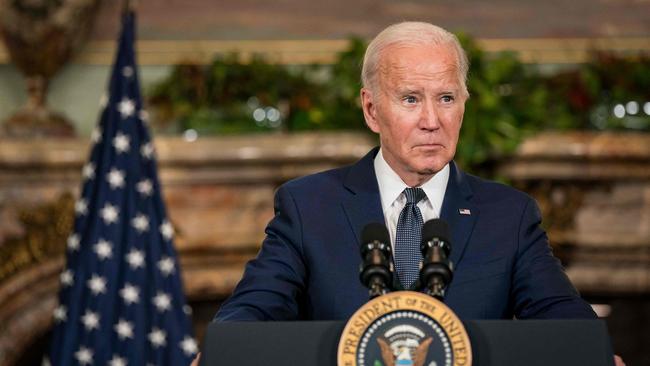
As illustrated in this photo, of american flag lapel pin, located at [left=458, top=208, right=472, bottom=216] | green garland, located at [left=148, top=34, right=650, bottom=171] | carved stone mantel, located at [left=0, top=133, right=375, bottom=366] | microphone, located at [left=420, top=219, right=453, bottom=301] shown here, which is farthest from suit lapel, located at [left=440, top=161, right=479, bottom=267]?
green garland, located at [left=148, top=34, right=650, bottom=171]

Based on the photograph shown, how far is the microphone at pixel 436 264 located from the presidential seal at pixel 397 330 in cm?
8

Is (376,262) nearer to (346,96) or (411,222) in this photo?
(411,222)

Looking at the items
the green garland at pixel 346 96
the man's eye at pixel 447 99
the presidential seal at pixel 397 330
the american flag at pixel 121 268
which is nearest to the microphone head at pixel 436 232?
the presidential seal at pixel 397 330

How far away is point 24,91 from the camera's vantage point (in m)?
6.81

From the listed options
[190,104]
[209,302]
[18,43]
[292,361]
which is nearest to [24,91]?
[18,43]

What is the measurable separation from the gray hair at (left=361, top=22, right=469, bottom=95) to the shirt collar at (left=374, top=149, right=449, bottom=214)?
22 cm

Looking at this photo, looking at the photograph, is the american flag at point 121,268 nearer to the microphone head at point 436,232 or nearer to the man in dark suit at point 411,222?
the man in dark suit at point 411,222

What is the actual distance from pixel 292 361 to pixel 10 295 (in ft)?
14.0

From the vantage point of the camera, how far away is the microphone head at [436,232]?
7.20ft

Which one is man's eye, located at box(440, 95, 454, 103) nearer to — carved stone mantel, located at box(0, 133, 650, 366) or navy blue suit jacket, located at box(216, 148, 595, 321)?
navy blue suit jacket, located at box(216, 148, 595, 321)

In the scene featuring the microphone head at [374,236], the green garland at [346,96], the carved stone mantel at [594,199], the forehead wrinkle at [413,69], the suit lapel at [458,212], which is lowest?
the carved stone mantel at [594,199]

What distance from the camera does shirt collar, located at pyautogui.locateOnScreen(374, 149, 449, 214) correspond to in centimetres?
275

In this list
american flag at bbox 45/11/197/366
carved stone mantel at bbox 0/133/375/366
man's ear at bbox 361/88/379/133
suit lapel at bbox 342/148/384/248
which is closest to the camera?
suit lapel at bbox 342/148/384/248

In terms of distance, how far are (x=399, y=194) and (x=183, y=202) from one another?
12.4ft
